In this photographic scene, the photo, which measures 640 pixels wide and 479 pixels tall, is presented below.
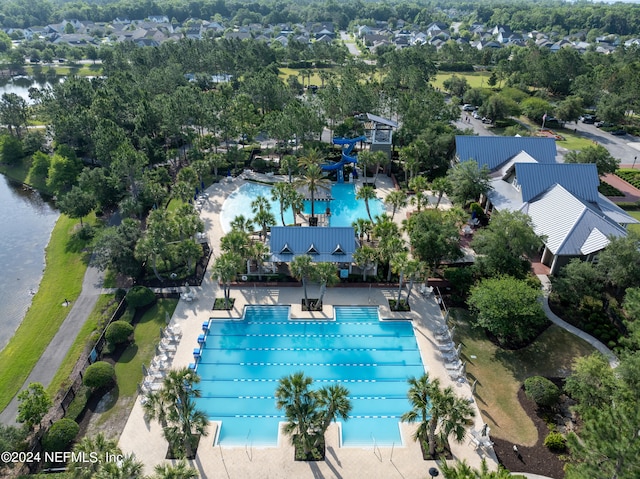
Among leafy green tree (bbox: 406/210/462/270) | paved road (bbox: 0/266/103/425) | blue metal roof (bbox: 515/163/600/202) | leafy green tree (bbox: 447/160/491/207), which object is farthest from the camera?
leafy green tree (bbox: 447/160/491/207)

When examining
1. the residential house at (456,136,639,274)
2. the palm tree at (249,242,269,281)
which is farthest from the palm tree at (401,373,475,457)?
the residential house at (456,136,639,274)

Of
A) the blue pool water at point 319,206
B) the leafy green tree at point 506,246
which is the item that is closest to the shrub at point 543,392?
the leafy green tree at point 506,246

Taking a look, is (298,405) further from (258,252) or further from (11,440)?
(258,252)

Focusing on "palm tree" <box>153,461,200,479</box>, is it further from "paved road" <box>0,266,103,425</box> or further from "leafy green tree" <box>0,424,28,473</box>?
"paved road" <box>0,266,103,425</box>

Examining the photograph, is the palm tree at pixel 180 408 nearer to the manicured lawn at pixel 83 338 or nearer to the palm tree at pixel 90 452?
the palm tree at pixel 90 452

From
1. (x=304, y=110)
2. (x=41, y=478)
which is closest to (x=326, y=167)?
(x=304, y=110)

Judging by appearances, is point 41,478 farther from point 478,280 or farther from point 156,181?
point 156,181

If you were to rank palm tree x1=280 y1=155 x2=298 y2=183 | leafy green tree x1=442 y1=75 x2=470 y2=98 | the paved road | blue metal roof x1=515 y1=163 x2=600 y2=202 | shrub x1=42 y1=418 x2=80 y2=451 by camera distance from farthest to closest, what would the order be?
leafy green tree x1=442 y1=75 x2=470 y2=98 → palm tree x1=280 y1=155 x2=298 y2=183 → blue metal roof x1=515 y1=163 x2=600 y2=202 → the paved road → shrub x1=42 y1=418 x2=80 y2=451
